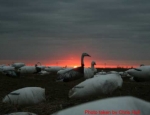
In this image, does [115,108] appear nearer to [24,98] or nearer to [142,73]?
[24,98]

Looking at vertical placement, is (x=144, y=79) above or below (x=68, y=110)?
below

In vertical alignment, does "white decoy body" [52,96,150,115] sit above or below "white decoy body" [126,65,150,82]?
above

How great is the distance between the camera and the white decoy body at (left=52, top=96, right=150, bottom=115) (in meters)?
1.90

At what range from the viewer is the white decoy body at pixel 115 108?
1.90 meters

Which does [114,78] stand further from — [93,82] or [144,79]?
[144,79]

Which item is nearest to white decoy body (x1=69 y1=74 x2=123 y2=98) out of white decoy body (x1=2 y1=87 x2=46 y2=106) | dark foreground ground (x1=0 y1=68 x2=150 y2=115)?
dark foreground ground (x1=0 y1=68 x2=150 y2=115)

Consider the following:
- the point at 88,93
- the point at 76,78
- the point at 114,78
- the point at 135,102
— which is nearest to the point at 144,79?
the point at 76,78

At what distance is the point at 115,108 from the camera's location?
1.93m

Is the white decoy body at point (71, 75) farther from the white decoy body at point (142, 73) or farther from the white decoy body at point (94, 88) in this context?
the white decoy body at point (94, 88)

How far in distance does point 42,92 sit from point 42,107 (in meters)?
1.41

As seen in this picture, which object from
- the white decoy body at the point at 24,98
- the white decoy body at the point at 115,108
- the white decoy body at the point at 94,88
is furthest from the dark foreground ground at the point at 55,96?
the white decoy body at the point at 115,108

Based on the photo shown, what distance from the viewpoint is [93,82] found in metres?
7.86

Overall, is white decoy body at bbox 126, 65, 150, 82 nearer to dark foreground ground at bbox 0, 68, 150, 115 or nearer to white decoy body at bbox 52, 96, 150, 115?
dark foreground ground at bbox 0, 68, 150, 115

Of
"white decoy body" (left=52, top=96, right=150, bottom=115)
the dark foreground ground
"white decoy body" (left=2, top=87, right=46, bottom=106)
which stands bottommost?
the dark foreground ground
